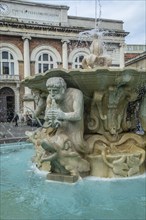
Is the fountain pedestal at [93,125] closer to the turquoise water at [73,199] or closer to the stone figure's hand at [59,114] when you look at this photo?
the stone figure's hand at [59,114]

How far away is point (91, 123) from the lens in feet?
17.6

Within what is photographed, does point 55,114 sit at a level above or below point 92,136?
above

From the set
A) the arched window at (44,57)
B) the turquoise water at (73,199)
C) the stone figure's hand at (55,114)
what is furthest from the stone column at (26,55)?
the stone figure's hand at (55,114)

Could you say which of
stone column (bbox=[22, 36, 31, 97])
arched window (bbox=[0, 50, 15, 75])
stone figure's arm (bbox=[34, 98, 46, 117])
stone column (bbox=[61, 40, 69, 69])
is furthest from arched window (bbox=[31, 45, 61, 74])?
stone figure's arm (bbox=[34, 98, 46, 117])

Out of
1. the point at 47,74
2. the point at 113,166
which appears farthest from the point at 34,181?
the point at 47,74

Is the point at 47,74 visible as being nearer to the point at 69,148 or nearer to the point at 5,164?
the point at 69,148

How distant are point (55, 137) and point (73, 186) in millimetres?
738

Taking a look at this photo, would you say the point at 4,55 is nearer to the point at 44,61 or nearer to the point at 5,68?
the point at 5,68

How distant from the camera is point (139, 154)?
16.2ft

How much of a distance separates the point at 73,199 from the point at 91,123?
1613mm

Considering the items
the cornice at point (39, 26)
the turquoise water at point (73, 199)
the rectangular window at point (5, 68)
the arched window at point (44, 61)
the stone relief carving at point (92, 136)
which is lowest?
the turquoise water at point (73, 199)

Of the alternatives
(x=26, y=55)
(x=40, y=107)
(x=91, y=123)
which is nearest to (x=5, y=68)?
(x=26, y=55)

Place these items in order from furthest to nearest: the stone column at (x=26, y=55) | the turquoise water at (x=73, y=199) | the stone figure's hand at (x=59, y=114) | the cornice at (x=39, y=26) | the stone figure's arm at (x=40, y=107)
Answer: the stone column at (x=26, y=55)
the cornice at (x=39, y=26)
the stone figure's arm at (x=40, y=107)
the stone figure's hand at (x=59, y=114)
the turquoise water at (x=73, y=199)

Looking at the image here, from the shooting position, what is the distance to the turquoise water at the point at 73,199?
3588 mm
